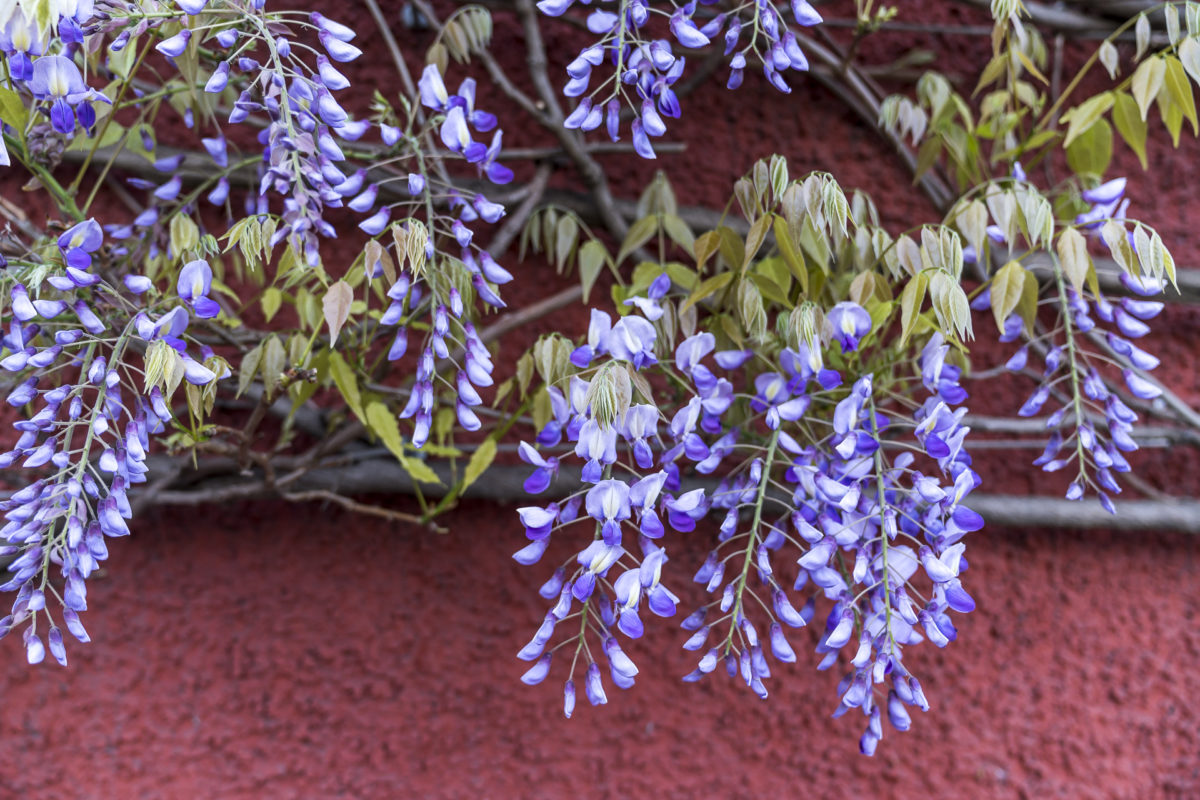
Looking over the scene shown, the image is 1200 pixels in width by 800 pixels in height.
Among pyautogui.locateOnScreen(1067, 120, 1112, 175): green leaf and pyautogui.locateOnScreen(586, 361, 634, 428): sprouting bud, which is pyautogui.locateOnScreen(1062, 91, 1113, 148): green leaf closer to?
pyautogui.locateOnScreen(1067, 120, 1112, 175): green leaf

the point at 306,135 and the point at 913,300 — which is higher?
the point at 306,135

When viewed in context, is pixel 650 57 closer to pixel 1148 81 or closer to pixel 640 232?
pixel 640 232

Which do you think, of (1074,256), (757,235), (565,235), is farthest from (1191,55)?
(565,235)

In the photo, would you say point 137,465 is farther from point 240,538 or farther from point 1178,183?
point 1178,183

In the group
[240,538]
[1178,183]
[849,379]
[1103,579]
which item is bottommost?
[1103,579]

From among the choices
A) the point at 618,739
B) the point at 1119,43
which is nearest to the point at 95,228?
the point at 618,739

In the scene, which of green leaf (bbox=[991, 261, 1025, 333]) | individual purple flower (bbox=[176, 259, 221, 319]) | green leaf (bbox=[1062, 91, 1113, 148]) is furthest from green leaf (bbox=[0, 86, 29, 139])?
green leaf (bbox=[1062, 91, 1113, 148])
